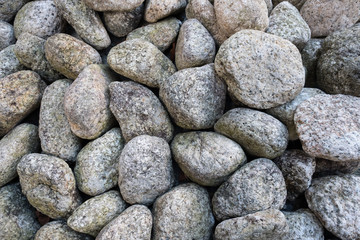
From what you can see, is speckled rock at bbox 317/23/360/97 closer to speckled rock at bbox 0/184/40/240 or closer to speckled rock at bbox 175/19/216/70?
speckled rock at bbox 175/19/216/70

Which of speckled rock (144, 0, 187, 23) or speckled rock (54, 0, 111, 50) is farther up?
speckled rock (144, 0, 187, 23)

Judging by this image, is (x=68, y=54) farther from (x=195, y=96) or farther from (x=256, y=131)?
(x=256, y=131)

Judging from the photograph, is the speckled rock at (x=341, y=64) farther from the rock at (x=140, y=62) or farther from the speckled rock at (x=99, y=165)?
the speckled rock at (x=99, y=165)

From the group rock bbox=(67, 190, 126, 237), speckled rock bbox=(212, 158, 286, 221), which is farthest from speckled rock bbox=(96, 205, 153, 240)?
speckled rock bbox=(212, 158, 286, 221)

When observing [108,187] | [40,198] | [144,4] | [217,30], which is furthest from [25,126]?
[217,30]

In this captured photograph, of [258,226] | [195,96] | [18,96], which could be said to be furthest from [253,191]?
[18,96]

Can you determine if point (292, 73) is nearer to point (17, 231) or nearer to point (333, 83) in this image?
point (333, 83)
